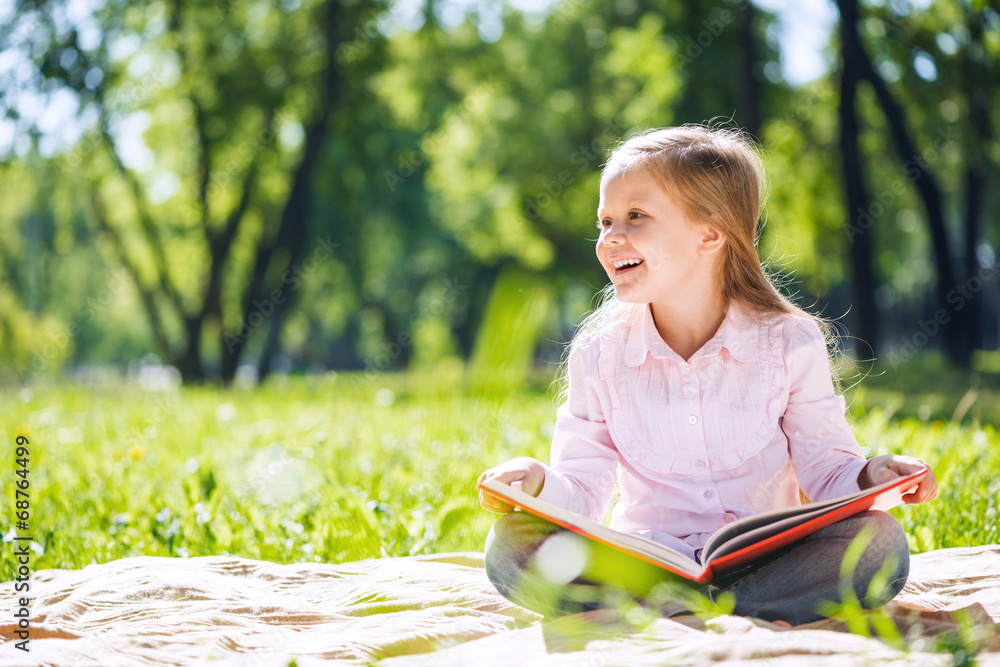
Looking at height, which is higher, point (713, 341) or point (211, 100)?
point (211, 100)

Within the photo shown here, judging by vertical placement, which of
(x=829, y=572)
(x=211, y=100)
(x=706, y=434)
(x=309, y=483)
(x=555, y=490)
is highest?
(x=211, y=100)

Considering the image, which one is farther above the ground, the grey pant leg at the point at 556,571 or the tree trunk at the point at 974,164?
the tree trunk at the point at 974,164

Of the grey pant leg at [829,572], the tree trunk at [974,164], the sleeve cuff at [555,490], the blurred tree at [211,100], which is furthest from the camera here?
the blurred tree at [211,100]

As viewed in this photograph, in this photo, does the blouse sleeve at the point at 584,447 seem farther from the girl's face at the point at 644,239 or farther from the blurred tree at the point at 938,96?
the blurred tree at the point at 938,96

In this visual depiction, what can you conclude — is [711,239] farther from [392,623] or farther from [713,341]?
[392,623]

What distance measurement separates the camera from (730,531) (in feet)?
5.71

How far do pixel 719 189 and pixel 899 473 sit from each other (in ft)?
2.87

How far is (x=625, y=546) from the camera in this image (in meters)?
1.74

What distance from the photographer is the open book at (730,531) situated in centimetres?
171

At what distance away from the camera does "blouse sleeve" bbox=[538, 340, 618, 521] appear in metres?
2.27

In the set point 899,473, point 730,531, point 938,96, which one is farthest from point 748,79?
point 730,531

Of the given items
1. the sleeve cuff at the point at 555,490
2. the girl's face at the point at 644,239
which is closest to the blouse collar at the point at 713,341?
the girl's face at the point at 644,239

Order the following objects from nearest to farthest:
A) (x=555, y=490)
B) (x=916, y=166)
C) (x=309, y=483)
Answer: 1. (x=555, y=490)
2. (x=309, y=483)
3. (x=916, y=166)

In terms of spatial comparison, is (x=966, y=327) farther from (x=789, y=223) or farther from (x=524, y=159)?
(x=524, y=159)
